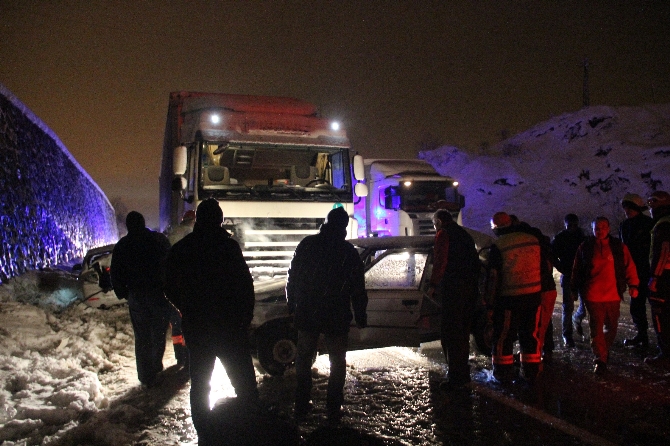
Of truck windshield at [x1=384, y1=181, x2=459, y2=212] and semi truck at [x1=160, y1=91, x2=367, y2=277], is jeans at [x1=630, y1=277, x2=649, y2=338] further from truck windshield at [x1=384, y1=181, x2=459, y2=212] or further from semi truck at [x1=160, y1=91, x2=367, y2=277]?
truck windshield at [x1=384, y1=181, x2=459, y2=212]

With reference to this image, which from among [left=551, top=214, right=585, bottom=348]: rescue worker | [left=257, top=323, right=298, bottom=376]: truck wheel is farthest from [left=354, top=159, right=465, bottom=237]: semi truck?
[left=257, top=323, right=298, bottom=376]: truck wheel

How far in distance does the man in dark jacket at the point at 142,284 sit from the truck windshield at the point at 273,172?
2792 millimetres

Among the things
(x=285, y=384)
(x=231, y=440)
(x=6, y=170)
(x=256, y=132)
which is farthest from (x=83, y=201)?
(x=231, y=440)

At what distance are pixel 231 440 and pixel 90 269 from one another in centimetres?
641

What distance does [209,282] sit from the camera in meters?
3.57

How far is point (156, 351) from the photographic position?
17.8ft

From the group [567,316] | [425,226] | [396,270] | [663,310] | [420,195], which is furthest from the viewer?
[420,195]

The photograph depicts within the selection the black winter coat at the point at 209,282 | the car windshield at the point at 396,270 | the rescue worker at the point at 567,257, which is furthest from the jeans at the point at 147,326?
the rescue worker at the point at 567,257

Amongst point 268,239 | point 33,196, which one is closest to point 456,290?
point 268,239

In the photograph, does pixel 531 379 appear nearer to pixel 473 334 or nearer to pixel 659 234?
pixel 473 334

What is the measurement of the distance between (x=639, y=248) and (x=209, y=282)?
569 cm

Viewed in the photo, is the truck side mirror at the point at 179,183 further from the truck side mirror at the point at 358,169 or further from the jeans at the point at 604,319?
the jeans at the point at 604,319

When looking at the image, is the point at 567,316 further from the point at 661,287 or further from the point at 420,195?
the point at 420,195

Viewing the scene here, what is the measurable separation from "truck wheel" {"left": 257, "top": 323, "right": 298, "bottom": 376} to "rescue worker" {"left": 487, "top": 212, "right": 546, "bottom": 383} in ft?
7.14
